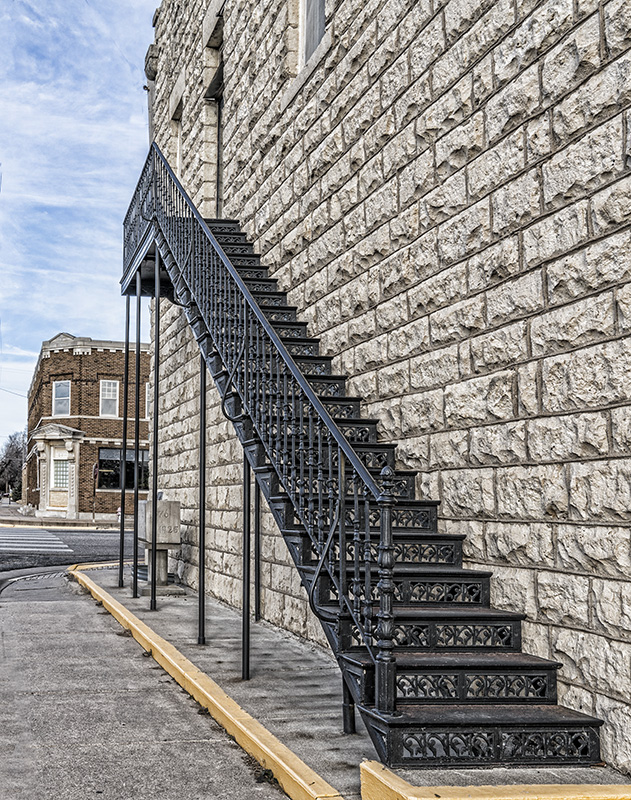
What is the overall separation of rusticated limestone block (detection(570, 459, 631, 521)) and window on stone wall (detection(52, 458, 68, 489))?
41326mm

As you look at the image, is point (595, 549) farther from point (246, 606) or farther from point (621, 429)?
point (246, 606)

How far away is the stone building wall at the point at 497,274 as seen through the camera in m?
4.59

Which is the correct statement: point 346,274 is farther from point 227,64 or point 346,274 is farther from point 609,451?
point 227,64

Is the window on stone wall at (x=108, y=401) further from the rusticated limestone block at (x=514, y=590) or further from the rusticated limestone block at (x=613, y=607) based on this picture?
the rusticated limestone block at (x=613, y=607)

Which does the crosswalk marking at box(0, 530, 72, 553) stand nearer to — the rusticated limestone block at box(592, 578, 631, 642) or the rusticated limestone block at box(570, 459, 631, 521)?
the rusticated limestone block at box(570, 459, 631, 521)

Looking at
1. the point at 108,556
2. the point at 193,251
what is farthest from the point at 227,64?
the point at 108,556

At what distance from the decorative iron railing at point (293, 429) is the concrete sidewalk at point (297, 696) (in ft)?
1.71

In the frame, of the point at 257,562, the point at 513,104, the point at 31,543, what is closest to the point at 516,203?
the point at 513,104

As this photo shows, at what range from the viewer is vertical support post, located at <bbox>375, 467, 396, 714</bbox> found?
4.41 m

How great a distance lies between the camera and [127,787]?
4590mm

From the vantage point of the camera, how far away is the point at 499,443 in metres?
5.55

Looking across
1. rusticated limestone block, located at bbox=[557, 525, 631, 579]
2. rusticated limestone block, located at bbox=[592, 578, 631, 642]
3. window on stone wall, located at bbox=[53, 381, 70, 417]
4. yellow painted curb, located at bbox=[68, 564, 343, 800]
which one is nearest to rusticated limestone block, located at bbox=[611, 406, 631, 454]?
A: rusticated limestone block, located at bbox=[557, 525, 631, 579]

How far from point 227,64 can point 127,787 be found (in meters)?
10.1

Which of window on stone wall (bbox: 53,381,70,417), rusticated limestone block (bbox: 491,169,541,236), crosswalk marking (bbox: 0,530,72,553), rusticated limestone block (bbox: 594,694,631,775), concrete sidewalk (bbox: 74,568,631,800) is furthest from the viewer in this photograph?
window on stone wall (bbox: 53,381,70,417)
